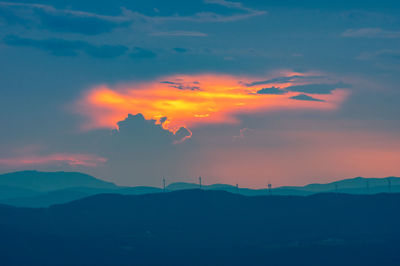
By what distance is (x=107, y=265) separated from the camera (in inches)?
6309

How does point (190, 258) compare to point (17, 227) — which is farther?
point (17, 227)

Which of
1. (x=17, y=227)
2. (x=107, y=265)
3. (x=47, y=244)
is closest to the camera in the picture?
(x=107, y=265)

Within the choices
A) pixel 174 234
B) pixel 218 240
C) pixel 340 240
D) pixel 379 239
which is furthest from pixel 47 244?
pixel 379 239

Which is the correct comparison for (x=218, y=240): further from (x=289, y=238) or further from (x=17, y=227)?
(x=17, y=227)

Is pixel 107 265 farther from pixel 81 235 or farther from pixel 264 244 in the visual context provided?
pixel 264 244

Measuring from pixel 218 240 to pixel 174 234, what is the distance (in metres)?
16.6

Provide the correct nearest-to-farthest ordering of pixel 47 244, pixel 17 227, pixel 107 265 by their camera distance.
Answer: pixel 107 265, pixel 47 244, pixel 17 227

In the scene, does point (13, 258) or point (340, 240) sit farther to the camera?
point (340, 240)

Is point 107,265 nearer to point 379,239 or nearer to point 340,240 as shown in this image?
point 340,240

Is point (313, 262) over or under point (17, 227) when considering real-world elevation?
under

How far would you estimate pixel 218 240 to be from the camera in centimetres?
19338

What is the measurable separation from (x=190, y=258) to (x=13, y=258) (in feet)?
170

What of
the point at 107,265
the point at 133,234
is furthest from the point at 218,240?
the point at 107,265

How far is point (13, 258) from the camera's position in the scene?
163 metres
